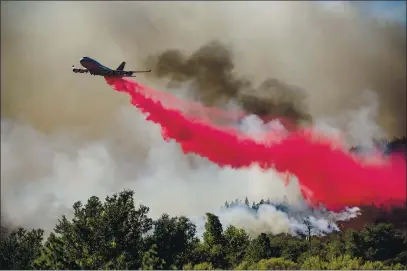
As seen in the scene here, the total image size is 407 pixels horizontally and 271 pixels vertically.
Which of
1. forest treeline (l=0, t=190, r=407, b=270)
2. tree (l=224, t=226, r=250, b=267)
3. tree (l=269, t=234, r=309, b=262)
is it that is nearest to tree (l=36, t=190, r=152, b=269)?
forest treeline (l=0, t=190, r=407, b=270)

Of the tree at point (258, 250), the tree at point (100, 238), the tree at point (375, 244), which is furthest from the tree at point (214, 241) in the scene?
the tree at point (375, 244)

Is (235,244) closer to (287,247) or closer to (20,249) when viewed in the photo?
(287,247)

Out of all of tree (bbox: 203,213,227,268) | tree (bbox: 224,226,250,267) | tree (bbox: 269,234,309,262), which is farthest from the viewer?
tree (bbox: 269,234,309,262)

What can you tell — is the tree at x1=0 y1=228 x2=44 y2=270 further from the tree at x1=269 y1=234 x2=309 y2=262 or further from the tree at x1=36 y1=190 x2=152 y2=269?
the tree at x1=269 y1=234 x2=309 y2=262

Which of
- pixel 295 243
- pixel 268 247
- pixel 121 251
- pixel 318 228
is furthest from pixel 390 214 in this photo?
pixel 121 251

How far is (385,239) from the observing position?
385 ft

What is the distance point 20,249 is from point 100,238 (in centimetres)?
2719

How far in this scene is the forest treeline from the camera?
89.6 metres

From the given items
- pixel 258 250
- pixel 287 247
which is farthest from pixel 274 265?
pixel 287 247

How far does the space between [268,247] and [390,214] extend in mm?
46528

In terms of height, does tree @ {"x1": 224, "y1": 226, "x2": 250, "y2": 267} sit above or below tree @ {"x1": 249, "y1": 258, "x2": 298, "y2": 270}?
above

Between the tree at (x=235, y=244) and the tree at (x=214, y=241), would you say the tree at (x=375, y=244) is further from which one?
the tree at (x=214, y=241)

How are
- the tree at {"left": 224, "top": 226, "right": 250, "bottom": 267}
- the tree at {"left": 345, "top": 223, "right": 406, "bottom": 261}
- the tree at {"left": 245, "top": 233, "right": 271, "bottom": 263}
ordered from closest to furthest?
the tree at {"left": 245, "top": 233, "right": 271, "bottom": 263} < the tree at {"left": 224, "top": 226, "right": 250, "bottom": 267} < the tree at {"left": 345, "top": 223, "right": 406, "bottom": 261}

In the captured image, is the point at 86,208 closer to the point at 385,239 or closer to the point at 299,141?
the point at 299,141
